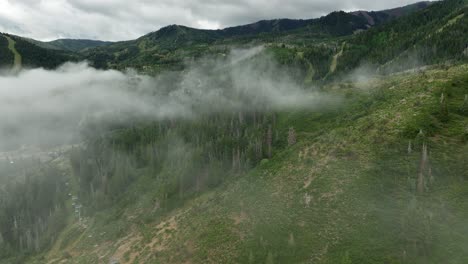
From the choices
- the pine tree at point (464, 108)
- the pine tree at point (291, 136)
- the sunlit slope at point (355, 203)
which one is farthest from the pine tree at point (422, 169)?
the pine tree at point (291, 136)

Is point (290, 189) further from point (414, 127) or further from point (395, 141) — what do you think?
point (414, 127)

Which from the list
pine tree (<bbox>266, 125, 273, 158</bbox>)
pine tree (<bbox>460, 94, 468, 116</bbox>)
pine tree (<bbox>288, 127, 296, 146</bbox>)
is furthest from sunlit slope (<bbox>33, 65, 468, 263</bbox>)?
pine tree (<bbox>266, 125, 273, 158</bbox>)

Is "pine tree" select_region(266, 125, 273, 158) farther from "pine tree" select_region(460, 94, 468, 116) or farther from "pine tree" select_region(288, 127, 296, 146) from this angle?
"pine tree" select_region(460, 94, 468, 116)

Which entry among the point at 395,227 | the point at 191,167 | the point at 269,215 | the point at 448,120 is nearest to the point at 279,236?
the point at 269,215

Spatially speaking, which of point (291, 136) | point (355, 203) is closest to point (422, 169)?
point (355, 203)

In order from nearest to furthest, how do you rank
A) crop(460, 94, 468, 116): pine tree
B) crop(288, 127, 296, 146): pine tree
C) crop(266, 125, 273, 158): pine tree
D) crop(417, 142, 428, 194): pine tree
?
crop(417, 142, 428, 194): pine tree → crop(460, 94, 468, 116): pine tree → crop(288, 127, 296, 146): pine tree → crop(266, 125, 273, 158): pine tree

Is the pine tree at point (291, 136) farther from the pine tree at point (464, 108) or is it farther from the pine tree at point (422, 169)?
the pine tree at point (422, 169)

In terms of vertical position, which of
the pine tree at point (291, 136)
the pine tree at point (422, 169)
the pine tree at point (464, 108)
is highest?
the pine tree at point (464, 108)

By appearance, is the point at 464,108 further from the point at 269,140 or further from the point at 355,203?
the point at 269,140

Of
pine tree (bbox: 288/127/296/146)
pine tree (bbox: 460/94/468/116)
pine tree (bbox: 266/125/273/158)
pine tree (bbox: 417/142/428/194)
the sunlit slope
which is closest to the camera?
the sunlit slope
